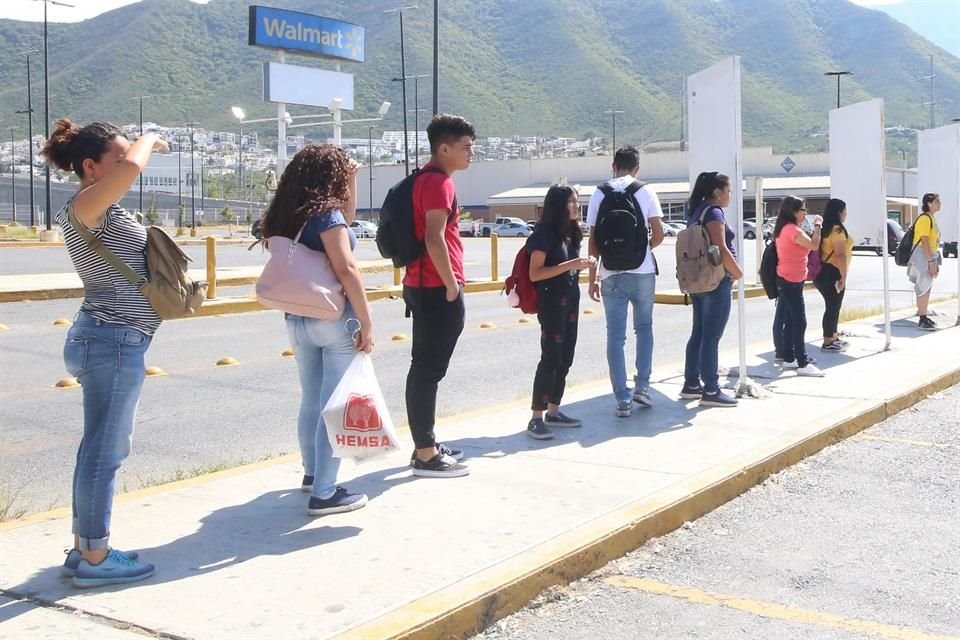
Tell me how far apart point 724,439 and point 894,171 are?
257ft

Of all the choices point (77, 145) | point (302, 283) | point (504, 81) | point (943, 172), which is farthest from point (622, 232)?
point (504, 81)

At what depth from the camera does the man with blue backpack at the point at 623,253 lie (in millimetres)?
7559

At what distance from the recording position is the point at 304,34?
3553 cm

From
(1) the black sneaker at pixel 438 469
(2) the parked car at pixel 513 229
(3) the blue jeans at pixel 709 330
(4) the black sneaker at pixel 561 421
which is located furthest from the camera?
(2) the parked car at pixel 513 229

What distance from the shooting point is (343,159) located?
515 centimetres

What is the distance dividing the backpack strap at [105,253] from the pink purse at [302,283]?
824mm

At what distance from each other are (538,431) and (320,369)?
7.02 feet

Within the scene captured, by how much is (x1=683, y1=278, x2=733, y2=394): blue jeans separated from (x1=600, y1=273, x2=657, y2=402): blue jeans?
0.63 metres

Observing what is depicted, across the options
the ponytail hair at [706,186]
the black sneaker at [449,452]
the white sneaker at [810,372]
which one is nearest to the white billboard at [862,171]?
the white sneaker at [810,372]

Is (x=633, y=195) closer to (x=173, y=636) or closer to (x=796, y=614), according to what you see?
(x=796, y=614)

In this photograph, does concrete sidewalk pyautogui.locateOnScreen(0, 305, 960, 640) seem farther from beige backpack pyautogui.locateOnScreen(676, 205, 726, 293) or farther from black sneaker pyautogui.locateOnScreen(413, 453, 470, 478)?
beige backpack pyautogui.locateOnScreen(676, 205, 726, 293)

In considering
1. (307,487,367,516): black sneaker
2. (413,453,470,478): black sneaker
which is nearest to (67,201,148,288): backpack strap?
(307,487,367,516): black sneaker

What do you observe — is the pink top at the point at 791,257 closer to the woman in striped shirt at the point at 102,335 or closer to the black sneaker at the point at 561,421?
the black sneaker at the point at 561,421

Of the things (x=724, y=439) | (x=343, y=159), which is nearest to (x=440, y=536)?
(x=343, y=159)
